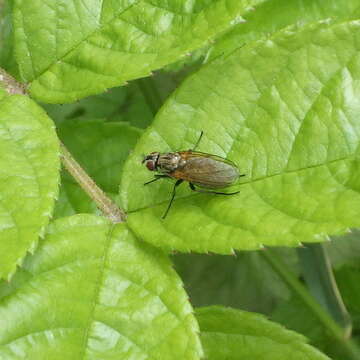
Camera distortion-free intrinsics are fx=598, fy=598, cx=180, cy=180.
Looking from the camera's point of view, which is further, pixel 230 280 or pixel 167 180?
pixel 230 280

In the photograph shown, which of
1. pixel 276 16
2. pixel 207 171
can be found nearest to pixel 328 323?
pixel 207 171

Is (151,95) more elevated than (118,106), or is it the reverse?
(151,95)

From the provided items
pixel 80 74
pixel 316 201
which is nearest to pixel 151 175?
pixel 80 74

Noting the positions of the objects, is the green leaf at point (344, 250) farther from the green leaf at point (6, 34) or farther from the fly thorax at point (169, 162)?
the green leaf at point (6, 34)

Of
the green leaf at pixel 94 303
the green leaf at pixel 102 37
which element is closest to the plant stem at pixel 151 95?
the green leaf at pixel 102 37

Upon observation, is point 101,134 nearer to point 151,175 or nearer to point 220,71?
point 151,175

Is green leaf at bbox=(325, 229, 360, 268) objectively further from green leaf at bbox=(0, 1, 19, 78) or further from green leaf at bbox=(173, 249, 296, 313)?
green leaf at bbox=(0, 1, 19, 78)

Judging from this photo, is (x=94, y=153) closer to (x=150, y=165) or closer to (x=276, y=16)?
(x=150, y=165)
